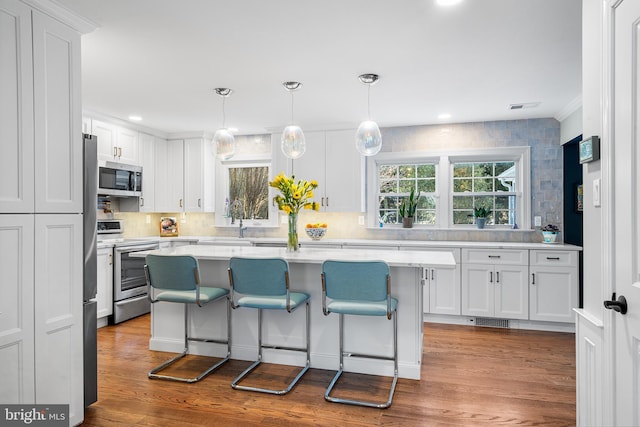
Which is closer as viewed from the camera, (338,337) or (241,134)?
(338,337)

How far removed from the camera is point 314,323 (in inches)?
130

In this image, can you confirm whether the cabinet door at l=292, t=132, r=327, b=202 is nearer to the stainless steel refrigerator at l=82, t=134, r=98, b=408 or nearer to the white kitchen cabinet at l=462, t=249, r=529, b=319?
the white kitchen cabinet at l=462, t=249, r=529, b=319

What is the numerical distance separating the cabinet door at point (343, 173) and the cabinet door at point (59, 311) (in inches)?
130

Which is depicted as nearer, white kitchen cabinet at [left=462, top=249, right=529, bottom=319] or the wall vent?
white kitchen cabinet at [left=462, top=249, right=529, bottom=319]

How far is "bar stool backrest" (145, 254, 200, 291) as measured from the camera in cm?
304

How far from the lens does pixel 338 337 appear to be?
10.6 feet

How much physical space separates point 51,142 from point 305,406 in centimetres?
214

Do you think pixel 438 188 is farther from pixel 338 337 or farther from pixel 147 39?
pixel 147 39

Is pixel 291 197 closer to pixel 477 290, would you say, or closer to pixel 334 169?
pixel 334 169

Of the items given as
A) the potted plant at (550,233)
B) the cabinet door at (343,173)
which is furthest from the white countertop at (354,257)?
the potted plant at (550,233)

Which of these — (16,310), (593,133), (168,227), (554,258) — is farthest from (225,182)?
(593,133)

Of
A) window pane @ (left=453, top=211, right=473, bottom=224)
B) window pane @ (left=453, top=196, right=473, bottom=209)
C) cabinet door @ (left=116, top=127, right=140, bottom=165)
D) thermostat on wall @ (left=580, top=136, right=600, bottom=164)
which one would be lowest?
window pane @ (left=453, top=211, right=473, bottom=224)

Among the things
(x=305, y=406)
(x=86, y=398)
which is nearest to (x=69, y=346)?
(x=86, y=398)

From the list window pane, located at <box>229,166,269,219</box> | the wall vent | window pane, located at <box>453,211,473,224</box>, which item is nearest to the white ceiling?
window pane, located at <box>453,211,473,224</box>
